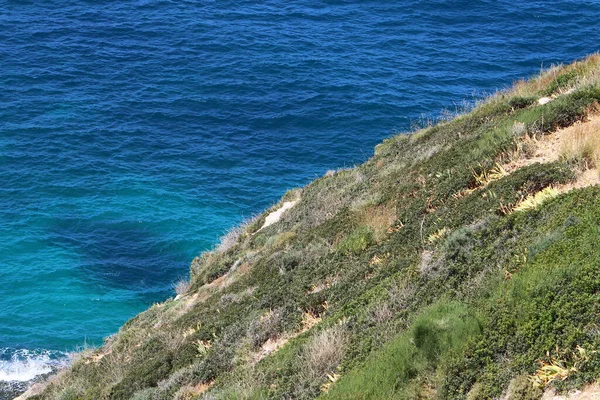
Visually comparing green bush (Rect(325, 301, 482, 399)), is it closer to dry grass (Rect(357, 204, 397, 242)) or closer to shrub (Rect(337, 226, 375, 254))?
shrub (Rect(337, 226, 375, 254))

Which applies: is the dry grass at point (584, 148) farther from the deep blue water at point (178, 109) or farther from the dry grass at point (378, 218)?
the deep blue water at point (178, 109)

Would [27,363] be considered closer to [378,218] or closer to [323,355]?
[378,218]

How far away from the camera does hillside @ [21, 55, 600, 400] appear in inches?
374

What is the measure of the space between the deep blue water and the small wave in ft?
0.36

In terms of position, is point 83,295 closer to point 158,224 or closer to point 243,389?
point 158,224

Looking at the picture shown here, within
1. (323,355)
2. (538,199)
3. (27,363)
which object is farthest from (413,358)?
(27,363)

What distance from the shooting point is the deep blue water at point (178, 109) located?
121 feet

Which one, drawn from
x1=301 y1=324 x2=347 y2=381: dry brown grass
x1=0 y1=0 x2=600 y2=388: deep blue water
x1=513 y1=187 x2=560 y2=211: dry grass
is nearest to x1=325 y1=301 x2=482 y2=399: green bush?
x1=301 y1=324 x2=347 y2=381: dry brown grass

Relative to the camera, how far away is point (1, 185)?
144ft

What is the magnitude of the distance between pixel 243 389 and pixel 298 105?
42.3m

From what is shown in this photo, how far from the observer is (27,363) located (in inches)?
1178

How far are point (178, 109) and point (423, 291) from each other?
141 feet

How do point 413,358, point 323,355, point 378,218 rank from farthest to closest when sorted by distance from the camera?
point 378,218
point 323,355
point 413,358

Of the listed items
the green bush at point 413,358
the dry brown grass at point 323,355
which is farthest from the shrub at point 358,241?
the green bush at point 413,358
